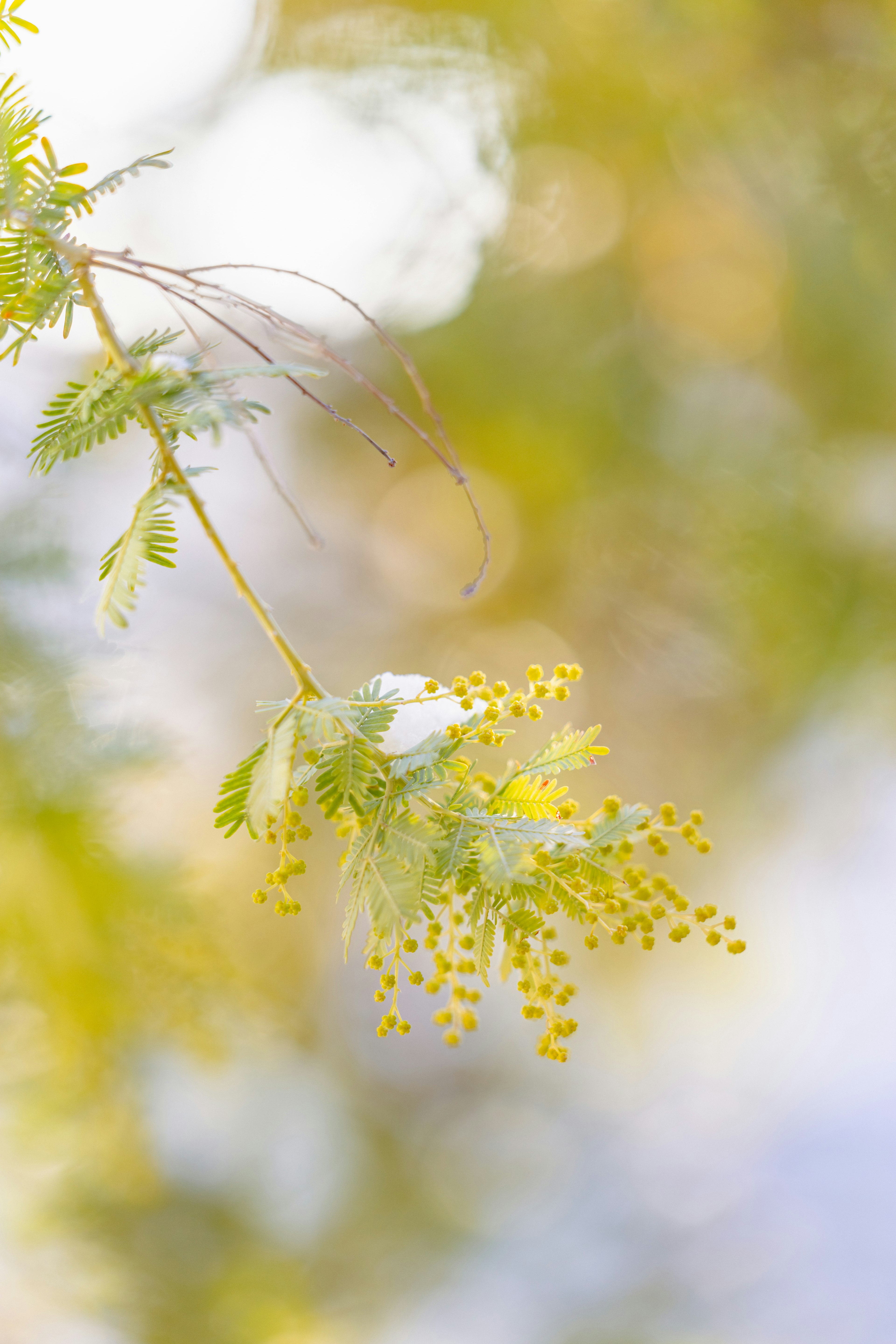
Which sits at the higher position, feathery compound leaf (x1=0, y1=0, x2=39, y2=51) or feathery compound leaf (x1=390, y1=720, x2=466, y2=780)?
feathery compound leaf (x1=0, y1=0, x2=39, y2=51)

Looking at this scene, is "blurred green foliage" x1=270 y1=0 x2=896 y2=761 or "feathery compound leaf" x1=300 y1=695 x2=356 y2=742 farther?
"blurred green foliage" x1=270 y1=0 x2=896 y2=761

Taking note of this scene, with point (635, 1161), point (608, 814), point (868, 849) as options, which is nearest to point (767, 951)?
point (868, 849)

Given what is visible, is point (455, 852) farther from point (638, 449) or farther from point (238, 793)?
point (638, 449)

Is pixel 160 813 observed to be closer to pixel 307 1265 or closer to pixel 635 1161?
pixel 307 1265

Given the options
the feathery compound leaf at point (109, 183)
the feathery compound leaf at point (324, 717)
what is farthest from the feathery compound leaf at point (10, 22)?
the feathery compound leaf at point (324, 717)

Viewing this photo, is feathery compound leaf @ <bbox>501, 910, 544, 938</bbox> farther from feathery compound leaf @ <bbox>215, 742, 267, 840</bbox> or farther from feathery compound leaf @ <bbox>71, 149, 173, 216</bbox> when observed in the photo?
feathery compound leaf @ <bbox>71, 149, 173, 216</bbox>

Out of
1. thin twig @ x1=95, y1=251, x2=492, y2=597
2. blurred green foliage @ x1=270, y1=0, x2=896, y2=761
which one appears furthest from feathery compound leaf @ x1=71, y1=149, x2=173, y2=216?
blurred green foliage @ x1=270, y1=0, x2=896, y2=761

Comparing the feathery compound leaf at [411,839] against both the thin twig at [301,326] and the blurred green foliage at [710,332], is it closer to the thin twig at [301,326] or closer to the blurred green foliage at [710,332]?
the thin twig at [301,326]

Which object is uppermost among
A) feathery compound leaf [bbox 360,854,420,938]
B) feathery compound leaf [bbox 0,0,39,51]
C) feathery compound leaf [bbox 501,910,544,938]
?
feathery compound leaf [bbox 0,0,39,51]
